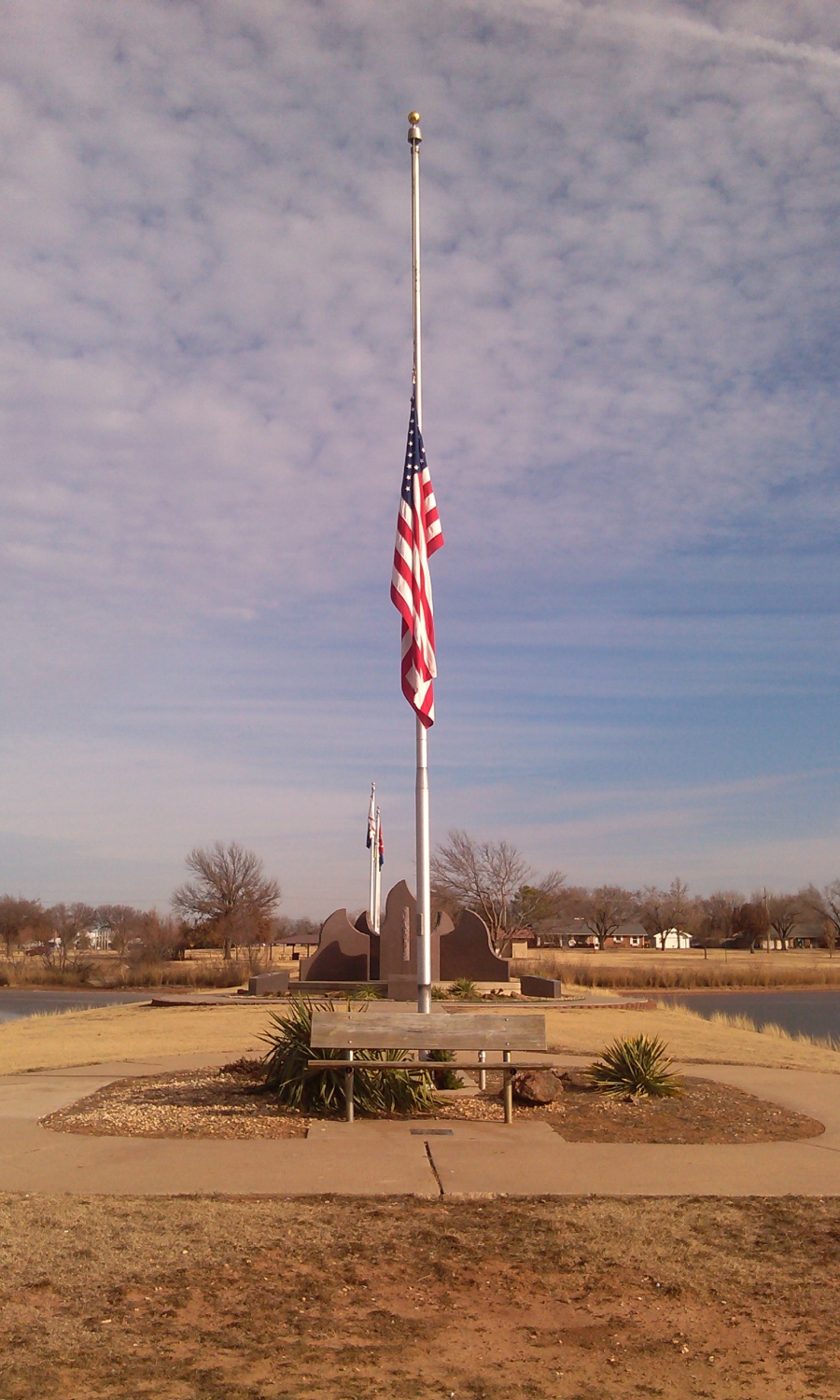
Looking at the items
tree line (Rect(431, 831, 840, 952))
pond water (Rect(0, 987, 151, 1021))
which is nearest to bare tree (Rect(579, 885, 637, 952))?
tree line (Rect(431, 831, 840, 952))

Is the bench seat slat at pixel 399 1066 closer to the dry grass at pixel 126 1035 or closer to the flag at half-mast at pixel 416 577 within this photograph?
the flag at half-mast at pixel 416 577

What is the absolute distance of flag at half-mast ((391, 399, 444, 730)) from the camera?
10289 millimetres

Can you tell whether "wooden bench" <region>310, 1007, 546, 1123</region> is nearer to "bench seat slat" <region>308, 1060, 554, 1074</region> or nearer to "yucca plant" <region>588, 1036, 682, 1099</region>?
"bench seat slat" <region>308, 1060, 554, 1074</region>

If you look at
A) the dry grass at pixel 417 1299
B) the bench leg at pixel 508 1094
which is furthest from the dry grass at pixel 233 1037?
the dry grass at pixel 417 1299

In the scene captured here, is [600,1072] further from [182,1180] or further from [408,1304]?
[408,1304]

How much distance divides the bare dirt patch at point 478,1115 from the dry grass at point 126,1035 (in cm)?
317

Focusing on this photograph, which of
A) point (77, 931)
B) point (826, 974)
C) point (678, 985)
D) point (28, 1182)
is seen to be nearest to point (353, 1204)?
point (28, 1182)

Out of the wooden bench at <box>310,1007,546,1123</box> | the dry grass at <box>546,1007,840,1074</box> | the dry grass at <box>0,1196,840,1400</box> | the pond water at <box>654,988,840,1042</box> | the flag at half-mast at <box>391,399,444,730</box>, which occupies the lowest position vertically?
the pond water at <box>654,988,840,1042</box>

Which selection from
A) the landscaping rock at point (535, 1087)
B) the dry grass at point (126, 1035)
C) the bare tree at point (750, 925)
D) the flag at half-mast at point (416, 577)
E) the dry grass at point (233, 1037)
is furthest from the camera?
the bare tree at point (750, 925)

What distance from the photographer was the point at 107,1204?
600cm

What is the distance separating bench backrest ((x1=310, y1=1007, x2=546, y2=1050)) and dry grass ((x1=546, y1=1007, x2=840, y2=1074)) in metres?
5.33

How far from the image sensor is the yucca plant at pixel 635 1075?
9930 millimetres

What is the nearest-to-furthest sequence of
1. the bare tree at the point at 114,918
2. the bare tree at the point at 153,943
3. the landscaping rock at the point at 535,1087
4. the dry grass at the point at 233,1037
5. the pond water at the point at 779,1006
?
the landscaping rock at the point at 535,1087
the dry grass at the point at 233,1037
the pond water at the point at 779,1006
the bare tree at the point at 153,943
the bare tree at the point at 114,918

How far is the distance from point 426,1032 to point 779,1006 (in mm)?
32248
